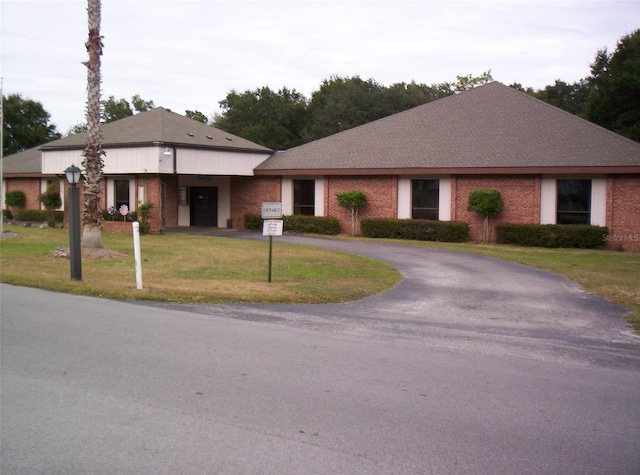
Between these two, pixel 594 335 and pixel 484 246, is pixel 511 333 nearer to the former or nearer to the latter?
pixel 594 335

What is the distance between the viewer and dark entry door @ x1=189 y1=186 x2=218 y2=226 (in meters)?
37.4

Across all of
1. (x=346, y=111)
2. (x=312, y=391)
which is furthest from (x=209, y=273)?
(x=346, y=111)

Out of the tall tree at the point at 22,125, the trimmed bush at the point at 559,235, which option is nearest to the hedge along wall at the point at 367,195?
the trimmed bush at the point at 559,235

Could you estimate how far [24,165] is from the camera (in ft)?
142

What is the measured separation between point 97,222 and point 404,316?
13210 millimetres

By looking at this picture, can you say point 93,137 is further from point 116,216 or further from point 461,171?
point 461,171

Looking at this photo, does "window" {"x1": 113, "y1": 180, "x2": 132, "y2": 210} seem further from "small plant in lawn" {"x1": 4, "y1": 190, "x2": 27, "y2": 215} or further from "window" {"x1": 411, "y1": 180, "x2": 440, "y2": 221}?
"window" {"x1": 411, "y1": 180, "x2": 440, "y2": 221}

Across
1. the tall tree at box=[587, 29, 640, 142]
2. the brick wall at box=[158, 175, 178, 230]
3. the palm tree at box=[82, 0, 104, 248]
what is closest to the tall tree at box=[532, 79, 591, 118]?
the tall tree at box=[587, 29, 640, 142]

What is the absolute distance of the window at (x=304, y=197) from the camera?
33.1m

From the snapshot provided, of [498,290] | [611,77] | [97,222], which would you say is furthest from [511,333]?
[611,77]

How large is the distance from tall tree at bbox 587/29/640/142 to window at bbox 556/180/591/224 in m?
15.4

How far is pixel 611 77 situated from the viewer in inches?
1625

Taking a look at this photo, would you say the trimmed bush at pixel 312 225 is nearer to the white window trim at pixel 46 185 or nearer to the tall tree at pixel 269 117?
the white window trim at pixel 46 185

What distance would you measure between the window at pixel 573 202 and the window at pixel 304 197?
12097 millimetres
